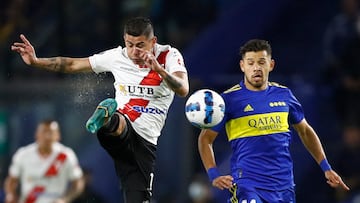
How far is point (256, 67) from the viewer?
11.0 m

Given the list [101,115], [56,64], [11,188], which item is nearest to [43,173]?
[11,188]

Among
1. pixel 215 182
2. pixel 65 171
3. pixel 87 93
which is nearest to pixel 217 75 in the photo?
pixel 65 171

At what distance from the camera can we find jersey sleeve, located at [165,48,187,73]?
10.7m

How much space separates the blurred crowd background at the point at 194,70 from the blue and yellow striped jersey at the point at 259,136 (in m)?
5.24

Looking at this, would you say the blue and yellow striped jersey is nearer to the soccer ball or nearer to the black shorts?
the soccer ball

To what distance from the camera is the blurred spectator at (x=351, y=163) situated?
53.1 ft

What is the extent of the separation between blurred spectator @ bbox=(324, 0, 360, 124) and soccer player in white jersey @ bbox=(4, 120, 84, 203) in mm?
3777

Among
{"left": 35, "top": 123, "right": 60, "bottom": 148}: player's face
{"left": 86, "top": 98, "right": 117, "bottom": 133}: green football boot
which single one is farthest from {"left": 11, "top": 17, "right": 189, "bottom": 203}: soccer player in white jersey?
{"left": 35, "top": 123, "right": 60, "bottom": 148}: player's face

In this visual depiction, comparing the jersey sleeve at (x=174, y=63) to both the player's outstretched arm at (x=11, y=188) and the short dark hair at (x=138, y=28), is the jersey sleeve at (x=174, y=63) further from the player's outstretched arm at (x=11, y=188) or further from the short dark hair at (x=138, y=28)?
the player's outstretched arm at (x=11, y=188)

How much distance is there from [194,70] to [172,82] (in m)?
7.25

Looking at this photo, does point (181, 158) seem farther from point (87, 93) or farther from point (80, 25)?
point (87, 93)

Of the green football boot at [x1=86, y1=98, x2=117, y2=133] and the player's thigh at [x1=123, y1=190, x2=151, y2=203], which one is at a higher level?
the green football boot at [x1=86, y1=98, x2=117, y2=133]

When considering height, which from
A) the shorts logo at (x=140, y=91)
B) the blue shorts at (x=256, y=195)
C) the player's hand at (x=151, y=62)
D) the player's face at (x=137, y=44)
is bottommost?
the blue shorts at (x=256, y=195)

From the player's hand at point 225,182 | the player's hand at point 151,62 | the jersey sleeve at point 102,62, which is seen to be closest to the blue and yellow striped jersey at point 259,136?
the player's hand at point 225,182
